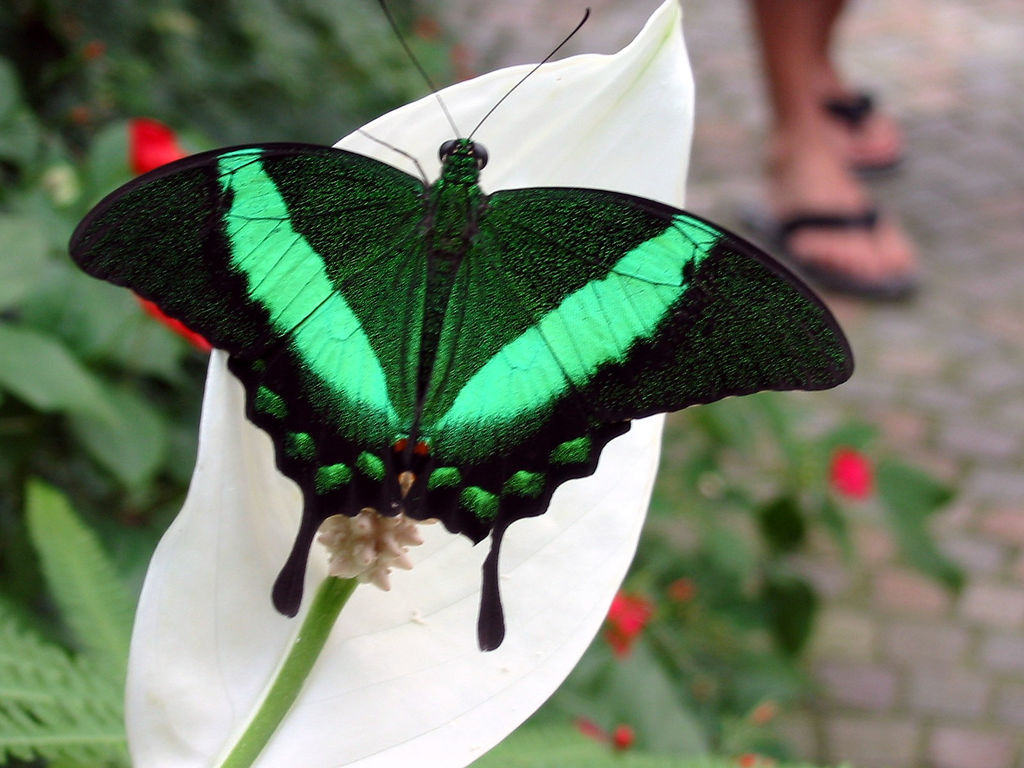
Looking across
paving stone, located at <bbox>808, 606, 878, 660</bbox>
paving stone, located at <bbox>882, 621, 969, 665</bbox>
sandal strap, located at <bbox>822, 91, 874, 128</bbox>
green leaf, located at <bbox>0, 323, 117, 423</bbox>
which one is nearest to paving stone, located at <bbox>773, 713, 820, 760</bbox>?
paving stone, located at <bbox>808, 606, 878, 660</bbox>

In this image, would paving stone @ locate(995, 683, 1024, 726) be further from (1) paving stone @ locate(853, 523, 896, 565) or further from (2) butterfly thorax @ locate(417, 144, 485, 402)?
(2) butterfly thorax @ locate(417, 144, 485, 402)

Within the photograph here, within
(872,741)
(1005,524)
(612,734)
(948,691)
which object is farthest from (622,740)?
(1005,524)

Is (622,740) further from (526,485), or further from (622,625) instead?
(526,485)

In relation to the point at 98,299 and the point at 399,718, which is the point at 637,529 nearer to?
the point at 399,718

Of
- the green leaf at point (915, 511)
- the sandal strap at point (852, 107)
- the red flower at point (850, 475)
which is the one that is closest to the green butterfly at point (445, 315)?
the red flower at point (850, 475)

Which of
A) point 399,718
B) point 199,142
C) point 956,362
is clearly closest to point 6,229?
point 199,142

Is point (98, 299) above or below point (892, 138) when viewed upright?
above

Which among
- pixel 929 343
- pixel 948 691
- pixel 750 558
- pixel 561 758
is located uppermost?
pixel 561 758
